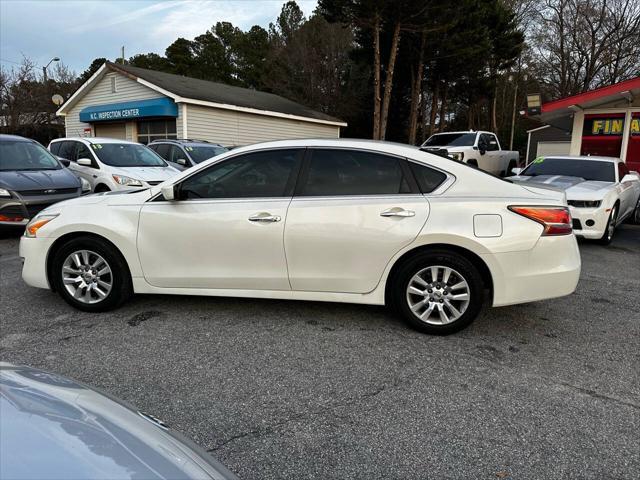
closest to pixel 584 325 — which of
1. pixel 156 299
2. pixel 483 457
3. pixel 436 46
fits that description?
pixel 483 457

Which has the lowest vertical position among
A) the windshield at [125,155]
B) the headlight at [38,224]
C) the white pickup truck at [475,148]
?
the headlight at [38,224]

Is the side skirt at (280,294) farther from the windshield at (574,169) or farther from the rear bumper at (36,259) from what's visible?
the windshield at (574,169)

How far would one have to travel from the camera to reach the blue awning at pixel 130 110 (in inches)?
787

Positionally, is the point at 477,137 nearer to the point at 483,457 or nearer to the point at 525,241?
the point at 525,241

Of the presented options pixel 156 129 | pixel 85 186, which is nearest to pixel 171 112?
pixel 156 129

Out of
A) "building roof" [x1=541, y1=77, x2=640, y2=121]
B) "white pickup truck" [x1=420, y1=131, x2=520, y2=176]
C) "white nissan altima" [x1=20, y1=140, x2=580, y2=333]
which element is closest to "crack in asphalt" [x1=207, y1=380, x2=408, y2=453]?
"white nissan altima" [x1=20, y1=140, x2=580, y2=333]

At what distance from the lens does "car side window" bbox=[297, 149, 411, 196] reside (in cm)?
407

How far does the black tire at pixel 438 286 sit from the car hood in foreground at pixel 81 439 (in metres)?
2.63

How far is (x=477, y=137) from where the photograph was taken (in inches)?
650

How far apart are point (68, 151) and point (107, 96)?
13.8 meters

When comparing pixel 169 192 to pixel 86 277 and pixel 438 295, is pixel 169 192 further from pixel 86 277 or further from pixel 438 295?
pixel 438 295

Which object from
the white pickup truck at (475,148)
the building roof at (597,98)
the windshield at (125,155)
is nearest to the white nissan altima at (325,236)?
the windshield at (125,155)

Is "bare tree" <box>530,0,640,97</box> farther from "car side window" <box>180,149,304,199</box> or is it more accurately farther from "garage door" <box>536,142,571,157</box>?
"car side window" <box>180,149,304,199</box>

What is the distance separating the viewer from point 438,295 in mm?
3961
